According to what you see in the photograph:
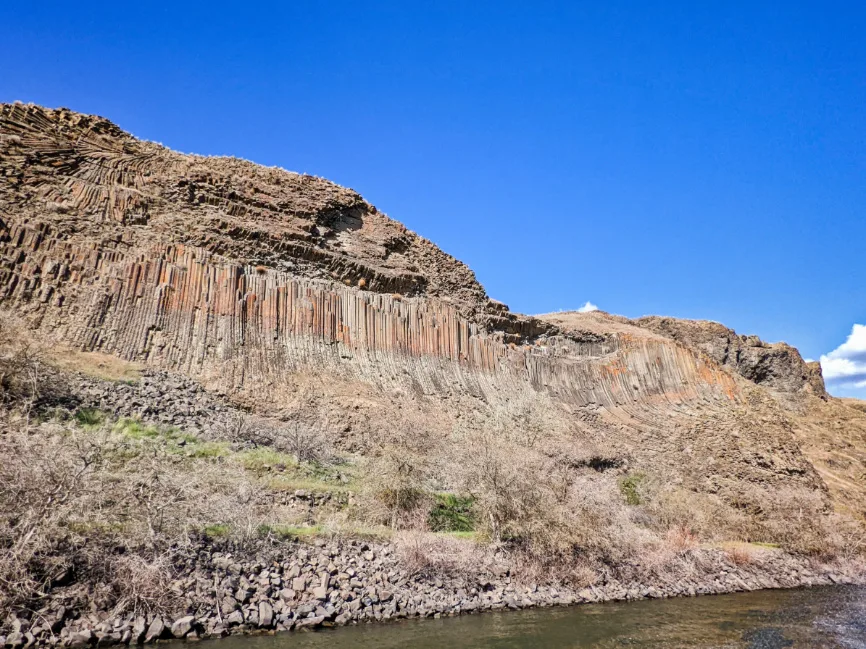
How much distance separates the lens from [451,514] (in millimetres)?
17531

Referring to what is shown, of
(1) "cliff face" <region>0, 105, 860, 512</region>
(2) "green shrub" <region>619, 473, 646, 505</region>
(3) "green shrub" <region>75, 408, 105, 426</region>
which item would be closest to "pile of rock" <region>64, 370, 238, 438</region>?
(3) "green shrub" <region>75, 408, 105, 426</region>

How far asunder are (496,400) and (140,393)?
16.5m

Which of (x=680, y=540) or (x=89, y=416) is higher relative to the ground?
(x=89, y=416)

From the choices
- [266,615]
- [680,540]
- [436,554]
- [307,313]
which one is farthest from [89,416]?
[680,540]

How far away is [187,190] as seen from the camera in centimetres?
2727

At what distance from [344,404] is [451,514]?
7.24 metres

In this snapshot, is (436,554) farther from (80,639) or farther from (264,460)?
(80,639)

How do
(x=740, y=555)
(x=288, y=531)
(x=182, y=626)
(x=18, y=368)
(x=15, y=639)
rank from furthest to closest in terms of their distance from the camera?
(x=740, y=555), (x=18, y=368), (x=288, y=531), (x=182, y=626), (x=15, y=639)

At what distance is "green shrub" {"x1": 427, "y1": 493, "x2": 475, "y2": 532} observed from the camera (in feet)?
55.4

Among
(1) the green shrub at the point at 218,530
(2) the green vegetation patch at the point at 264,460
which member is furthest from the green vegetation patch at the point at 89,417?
Answer: (1) the green shrub at the point at 218,530

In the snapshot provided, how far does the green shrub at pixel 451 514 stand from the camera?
55.4 feet

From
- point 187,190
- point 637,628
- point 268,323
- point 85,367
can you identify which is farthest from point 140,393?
point 637,628

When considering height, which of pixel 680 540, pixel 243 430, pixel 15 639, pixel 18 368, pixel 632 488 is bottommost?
pixel 15 639

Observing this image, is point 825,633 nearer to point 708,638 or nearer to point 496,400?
point 708,638
